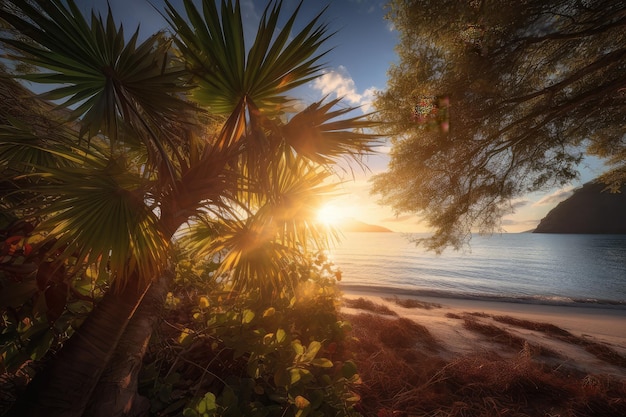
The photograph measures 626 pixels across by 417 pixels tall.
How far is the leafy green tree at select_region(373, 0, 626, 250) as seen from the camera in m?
4.50

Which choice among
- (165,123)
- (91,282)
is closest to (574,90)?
(165,123)

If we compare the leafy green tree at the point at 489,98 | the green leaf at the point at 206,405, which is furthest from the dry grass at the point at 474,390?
the leafy green tree at the point at 489,98

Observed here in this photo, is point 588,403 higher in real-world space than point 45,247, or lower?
lower

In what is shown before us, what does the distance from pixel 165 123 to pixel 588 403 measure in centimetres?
504

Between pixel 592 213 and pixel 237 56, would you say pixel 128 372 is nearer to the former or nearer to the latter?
pixel 237 56

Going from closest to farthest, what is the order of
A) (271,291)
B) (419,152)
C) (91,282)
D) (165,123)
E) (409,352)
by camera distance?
(91,282) → (165,123) → (271,291) → (409,352) → (419,152)

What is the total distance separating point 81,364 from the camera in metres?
1.36

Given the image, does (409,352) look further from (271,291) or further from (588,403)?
(271,291)

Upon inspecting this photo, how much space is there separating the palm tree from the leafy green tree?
14.1ft

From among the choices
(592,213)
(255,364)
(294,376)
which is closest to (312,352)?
(294,376)

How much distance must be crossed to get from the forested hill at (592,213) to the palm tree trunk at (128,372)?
407ft

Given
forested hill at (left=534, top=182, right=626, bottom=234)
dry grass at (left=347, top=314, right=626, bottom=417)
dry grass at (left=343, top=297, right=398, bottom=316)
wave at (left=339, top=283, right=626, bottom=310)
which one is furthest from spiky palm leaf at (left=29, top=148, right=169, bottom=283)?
forested hill at (left=534, top=182, right=626, bottom=234)

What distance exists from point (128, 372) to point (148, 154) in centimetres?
155

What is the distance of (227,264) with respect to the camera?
2.46 meters
